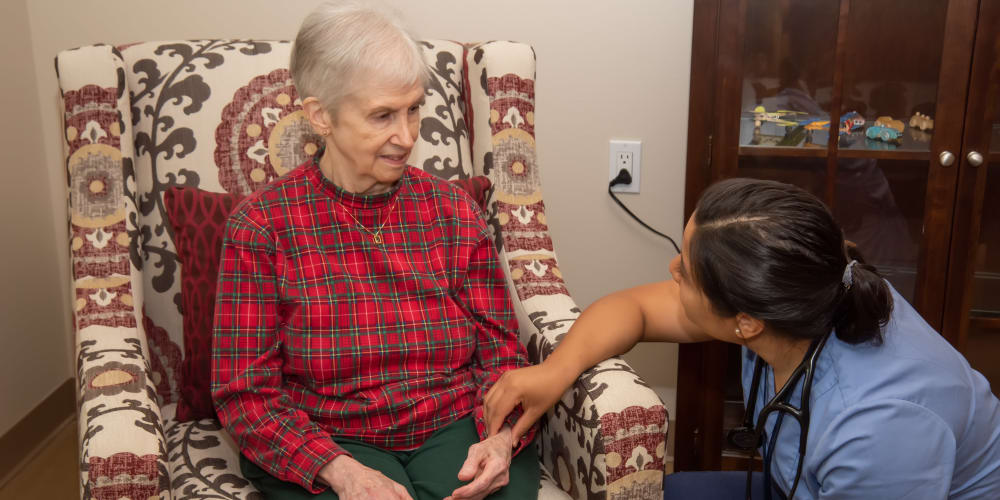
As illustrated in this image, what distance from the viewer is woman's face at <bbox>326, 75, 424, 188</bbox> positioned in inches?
46.4

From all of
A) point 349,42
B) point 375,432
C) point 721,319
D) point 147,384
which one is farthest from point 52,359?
point 721,319

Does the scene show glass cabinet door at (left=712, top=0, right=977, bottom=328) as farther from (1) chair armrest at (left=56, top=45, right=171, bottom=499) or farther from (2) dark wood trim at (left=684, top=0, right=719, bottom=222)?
(1) chair armrest at (left=56, top=45, right=171, bottom=499)

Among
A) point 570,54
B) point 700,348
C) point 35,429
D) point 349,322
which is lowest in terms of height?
point 35,429

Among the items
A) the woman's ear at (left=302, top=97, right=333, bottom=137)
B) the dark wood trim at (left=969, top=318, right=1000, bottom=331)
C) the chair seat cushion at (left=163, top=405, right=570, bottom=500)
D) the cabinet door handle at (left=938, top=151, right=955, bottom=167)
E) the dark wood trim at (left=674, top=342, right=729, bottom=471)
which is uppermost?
the woman's ear at (left=302, top=97, right=333, bottom=137)

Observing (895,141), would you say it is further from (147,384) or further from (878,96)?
(147,384)

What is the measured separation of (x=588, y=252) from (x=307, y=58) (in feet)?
3.60

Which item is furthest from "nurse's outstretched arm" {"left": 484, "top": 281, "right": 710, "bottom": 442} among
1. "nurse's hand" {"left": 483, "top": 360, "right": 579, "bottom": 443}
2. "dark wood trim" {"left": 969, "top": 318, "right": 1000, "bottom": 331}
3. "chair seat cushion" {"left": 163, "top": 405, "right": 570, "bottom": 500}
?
"dark wood trim" {"left": 969, "top": 318, "right": 1000, "bottom": 331}

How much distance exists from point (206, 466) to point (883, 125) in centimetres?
149

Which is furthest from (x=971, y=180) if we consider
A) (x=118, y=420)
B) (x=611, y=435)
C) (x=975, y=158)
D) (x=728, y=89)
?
(x=118, y=420)

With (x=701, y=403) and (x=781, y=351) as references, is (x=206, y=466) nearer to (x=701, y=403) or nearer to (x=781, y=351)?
(x=781, y=351)

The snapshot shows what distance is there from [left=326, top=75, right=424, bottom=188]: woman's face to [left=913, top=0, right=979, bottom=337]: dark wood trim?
1.10 meters

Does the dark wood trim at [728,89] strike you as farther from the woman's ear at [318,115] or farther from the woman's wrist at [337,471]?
the woman's wrist at [337,471]

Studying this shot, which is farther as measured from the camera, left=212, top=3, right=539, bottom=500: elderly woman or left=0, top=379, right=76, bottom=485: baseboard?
left=0, top=379, right=76, bottom=485: baseboard

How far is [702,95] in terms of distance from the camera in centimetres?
177
